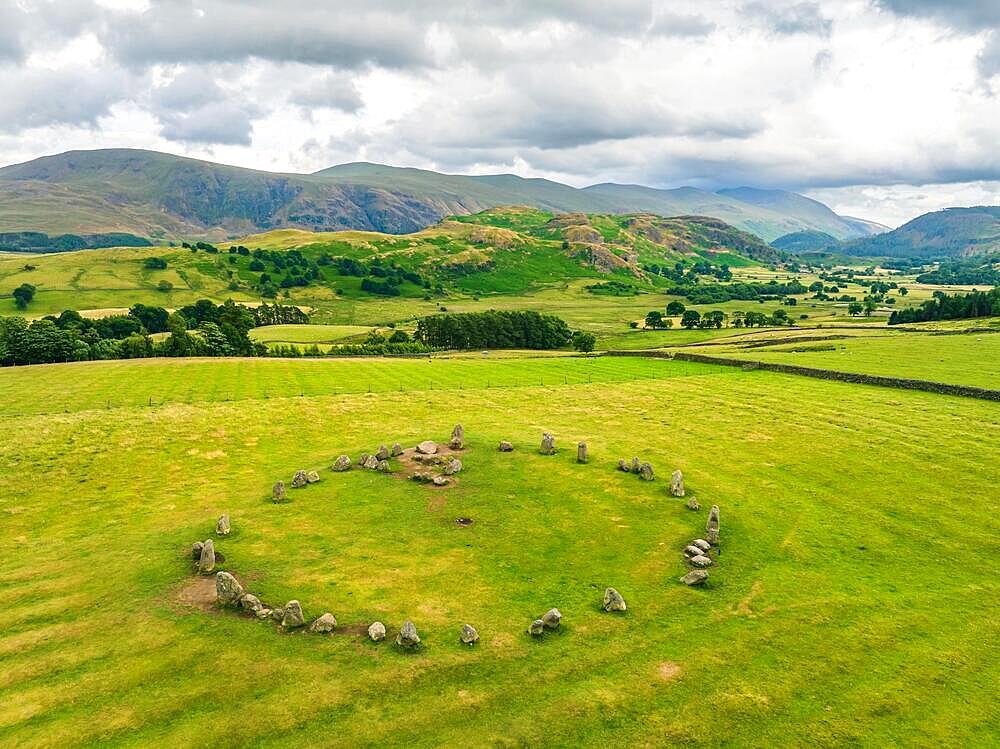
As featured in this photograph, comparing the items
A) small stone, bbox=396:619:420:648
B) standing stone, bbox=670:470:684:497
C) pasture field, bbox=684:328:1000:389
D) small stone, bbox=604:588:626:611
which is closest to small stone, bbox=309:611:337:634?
small stone, bbox=396:619:420:648

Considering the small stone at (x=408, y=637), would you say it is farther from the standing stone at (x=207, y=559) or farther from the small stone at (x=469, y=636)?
the standing stone at (x=207, y=559)

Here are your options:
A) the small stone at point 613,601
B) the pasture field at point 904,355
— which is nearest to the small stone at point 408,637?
the small stone at point 613,601

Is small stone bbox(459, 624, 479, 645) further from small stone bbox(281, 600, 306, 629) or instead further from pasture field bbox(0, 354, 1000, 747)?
small stone bbox(281, 600, 306, 629)

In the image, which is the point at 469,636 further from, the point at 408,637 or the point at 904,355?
the point at 904,355

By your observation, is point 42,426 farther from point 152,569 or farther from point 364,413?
point 152,569

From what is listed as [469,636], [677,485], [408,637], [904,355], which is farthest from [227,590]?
[904,355]

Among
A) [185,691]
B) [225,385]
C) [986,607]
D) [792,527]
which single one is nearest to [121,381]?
[225,385]
